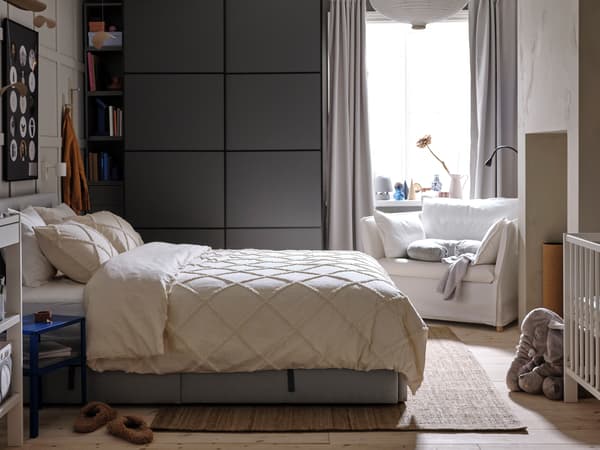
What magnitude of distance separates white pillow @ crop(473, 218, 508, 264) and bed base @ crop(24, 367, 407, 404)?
2049 mm

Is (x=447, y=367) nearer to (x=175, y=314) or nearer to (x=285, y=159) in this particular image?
(x=175, y=314)

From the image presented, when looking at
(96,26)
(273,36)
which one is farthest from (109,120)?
(273,36)

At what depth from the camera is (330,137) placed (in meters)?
7.04

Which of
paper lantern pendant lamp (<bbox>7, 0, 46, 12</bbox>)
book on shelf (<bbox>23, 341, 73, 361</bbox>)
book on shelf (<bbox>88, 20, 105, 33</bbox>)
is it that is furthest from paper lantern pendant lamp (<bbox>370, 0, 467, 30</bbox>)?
book on shelf (<bbox>88, 20, 105, 33</bbox>)

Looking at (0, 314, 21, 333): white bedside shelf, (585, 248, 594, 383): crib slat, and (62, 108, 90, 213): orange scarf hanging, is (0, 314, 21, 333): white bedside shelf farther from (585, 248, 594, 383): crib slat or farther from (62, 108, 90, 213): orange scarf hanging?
(62, 108, 90, 213): orange scarf hanging

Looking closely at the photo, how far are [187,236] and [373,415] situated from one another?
3118 millimetres

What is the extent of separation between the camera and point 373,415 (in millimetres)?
3777

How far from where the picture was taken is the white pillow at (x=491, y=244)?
570 cm

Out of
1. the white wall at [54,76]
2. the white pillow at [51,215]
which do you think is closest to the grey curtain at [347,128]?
the white wall at [54,76]

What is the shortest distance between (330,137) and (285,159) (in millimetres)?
653

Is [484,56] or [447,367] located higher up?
[484,56]

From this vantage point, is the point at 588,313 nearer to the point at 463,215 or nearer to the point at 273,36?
the point at 463,215

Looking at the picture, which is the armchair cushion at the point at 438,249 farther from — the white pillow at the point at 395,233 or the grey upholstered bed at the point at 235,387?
the grey upholstered bed at the point at 235,387

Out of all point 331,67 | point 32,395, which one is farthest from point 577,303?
point 331,67
